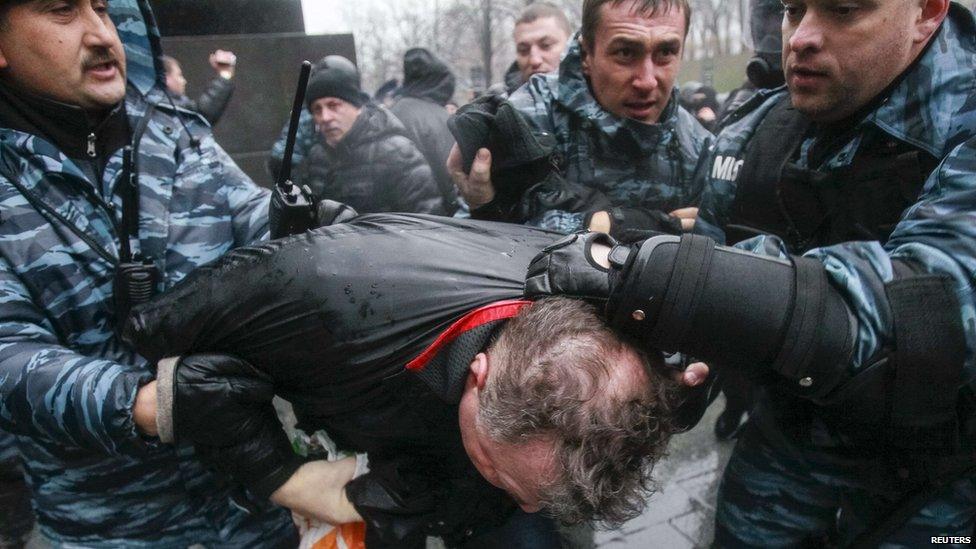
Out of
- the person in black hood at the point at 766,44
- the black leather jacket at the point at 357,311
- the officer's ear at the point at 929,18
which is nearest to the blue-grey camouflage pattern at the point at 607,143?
the person in black hood at the point at 766,44

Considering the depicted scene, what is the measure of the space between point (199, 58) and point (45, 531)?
15.6ft

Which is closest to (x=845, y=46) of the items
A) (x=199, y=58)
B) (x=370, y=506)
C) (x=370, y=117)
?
(x=370, y=506)

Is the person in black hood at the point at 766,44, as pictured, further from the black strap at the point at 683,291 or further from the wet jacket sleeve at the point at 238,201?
the wet jacket sleeve at the point at 238,201

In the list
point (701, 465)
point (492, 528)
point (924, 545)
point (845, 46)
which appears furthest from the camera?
point (701, 465)

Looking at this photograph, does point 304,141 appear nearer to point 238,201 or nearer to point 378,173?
point 378,173

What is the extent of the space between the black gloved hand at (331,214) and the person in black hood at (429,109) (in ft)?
6.53

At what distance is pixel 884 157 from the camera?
1.60 metres

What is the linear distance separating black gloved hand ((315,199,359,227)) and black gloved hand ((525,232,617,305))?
0.61 meters

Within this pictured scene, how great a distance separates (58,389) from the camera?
1.34 meters

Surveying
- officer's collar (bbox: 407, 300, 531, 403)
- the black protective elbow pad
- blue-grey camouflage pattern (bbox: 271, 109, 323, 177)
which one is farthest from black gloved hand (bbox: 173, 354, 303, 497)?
blue-grey camouflage pattern (bbox: 271, 109, 323, 177)

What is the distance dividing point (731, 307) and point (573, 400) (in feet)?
1.10

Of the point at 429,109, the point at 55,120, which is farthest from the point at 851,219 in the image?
the point at 429,109

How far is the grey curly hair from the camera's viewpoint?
1.22m

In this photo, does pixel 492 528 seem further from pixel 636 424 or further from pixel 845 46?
pixel 845 46
